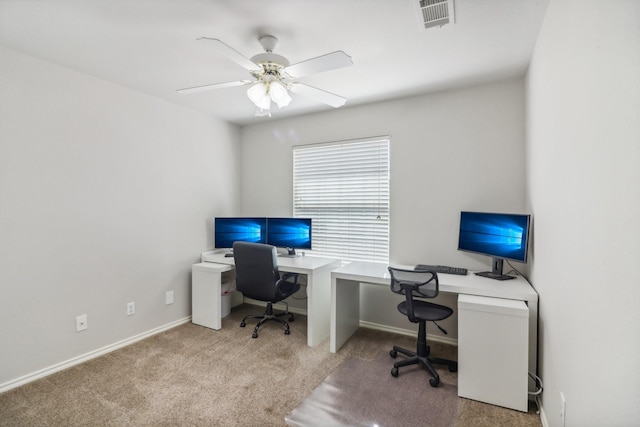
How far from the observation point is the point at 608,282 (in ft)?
3.26

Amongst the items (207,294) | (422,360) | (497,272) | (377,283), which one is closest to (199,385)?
(207,294)

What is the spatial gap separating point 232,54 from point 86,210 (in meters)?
1.97

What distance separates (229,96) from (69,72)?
1.31 metres

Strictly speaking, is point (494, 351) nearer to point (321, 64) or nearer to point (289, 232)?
point (321, 64)

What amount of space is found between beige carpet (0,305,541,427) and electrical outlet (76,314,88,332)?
0.30 m

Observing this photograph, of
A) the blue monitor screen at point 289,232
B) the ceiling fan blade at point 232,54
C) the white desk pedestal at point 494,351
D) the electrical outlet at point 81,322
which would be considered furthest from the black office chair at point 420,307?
the electrical outlet at point 81,322

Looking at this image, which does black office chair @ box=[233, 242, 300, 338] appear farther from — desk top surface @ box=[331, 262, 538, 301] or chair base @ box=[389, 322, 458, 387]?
chair base @ box=[389, 322, 458, 387]

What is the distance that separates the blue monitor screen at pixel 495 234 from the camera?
7.38 feet

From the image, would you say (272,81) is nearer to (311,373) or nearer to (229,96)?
(229,96)

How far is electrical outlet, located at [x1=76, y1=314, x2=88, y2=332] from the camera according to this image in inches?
102

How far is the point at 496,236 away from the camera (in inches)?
96.4

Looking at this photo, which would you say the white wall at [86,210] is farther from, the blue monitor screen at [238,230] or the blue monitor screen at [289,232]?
the blue monitor screen at [289,232]

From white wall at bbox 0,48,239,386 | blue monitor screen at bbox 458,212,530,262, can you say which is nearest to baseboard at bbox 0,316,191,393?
white wall at bbox 0,48,239,386

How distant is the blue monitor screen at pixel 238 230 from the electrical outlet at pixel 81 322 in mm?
1454
